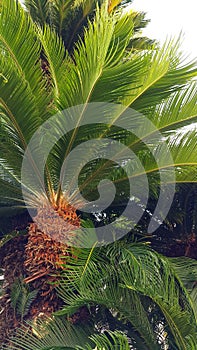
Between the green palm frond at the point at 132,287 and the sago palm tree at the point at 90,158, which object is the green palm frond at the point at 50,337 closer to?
Result: the sago palm tree at the point at 90,158

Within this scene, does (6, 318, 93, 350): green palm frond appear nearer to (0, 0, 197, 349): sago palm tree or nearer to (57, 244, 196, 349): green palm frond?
(0, 0, 197, 349): sago palm tree

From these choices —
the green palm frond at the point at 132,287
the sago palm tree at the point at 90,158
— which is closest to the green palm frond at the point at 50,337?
the sago palm tree at the point at 90,158

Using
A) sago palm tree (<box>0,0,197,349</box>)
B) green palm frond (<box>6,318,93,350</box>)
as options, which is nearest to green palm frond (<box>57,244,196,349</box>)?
sago palm tree (<box>0,0,197,349</box>)

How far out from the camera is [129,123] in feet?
14.5

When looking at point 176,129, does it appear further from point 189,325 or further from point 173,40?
point 189,325

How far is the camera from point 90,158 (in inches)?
181

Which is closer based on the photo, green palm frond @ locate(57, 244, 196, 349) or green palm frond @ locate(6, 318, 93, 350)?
green palm frond @ locate(57, 244, 196, 349)

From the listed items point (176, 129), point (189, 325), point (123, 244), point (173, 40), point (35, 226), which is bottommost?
point (189, 325)

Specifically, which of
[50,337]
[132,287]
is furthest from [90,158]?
[50,337]

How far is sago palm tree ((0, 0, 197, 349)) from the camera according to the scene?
4094 mm

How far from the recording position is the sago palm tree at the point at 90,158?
13.4 feet

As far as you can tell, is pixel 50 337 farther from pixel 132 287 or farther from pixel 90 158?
pixel 90 158

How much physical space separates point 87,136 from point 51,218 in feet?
2.41

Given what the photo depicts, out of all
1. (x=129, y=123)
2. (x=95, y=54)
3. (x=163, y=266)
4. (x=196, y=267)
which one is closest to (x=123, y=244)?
(x=163, y=266)
